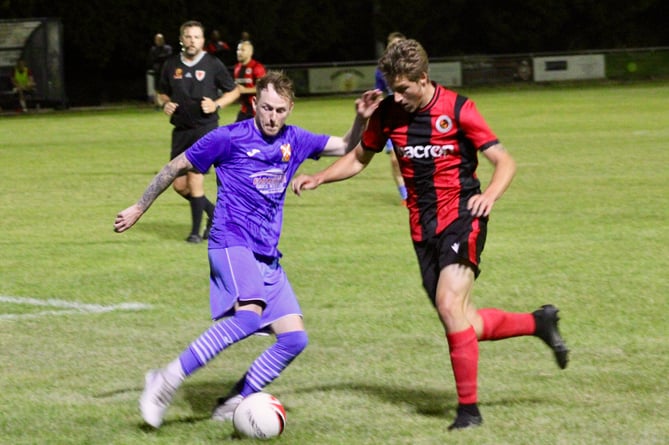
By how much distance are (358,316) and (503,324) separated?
237 centimetres

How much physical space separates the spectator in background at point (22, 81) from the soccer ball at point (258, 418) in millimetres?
33389

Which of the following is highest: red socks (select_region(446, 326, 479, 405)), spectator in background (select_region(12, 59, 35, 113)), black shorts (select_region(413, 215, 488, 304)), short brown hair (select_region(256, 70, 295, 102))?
short brown hair (select_region(256, 70, 295, 102))

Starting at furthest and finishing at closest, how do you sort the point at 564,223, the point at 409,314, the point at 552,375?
the point at 564,223
the point at 409,314
the point at 552,375

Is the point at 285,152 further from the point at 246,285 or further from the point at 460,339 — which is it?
the point at 460,339

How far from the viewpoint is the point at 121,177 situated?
18.0 m

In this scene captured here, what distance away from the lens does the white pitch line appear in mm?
8438

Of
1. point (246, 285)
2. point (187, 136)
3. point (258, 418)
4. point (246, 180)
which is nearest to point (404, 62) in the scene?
point (246, 180)

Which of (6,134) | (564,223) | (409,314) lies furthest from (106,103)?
(409,314)

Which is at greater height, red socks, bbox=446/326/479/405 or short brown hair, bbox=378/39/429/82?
short brown hair, bbox=378/39/429/82

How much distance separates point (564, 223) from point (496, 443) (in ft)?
23.7

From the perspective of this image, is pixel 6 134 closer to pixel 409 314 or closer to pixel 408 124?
pixel 409 314

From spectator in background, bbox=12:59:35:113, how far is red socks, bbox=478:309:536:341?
3318 cm

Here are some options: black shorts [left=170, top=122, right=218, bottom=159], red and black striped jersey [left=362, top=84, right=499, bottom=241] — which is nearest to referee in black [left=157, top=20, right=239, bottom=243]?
black shorts [left=170, top=122, right=218, bottom=159]

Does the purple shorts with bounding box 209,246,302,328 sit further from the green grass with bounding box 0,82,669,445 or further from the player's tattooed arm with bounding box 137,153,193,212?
the green grass with bounding box 0,82,669,445
